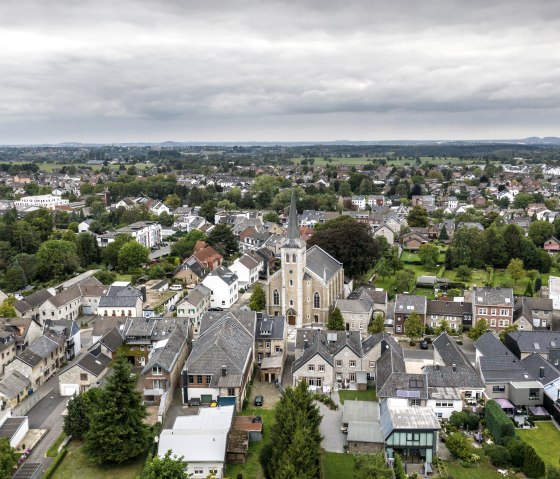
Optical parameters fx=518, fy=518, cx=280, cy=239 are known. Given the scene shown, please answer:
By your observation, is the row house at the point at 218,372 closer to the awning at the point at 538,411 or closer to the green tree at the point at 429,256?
the awning at the point at 538,411

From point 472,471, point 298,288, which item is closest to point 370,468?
point 472,471

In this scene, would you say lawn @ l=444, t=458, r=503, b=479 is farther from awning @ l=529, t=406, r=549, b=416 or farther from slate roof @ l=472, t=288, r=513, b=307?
slate roof @ l=472, t=288, r=513, b=307

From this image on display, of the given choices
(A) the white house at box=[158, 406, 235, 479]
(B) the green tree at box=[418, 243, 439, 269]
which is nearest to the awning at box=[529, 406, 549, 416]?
(A) the white house at box=[158, 406, 235, 479]

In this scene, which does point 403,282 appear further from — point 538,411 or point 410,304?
point 538,411

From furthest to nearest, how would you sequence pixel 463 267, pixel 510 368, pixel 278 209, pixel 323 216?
pixel 278 209 < pixel 323 216 < pixel 463 267 < pixel 510 368

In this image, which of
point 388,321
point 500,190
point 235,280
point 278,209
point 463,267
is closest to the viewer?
point 388,321

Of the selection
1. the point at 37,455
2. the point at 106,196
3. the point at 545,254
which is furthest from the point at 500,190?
the point at 37,455

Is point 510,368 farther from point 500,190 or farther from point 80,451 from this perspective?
point 500,190
